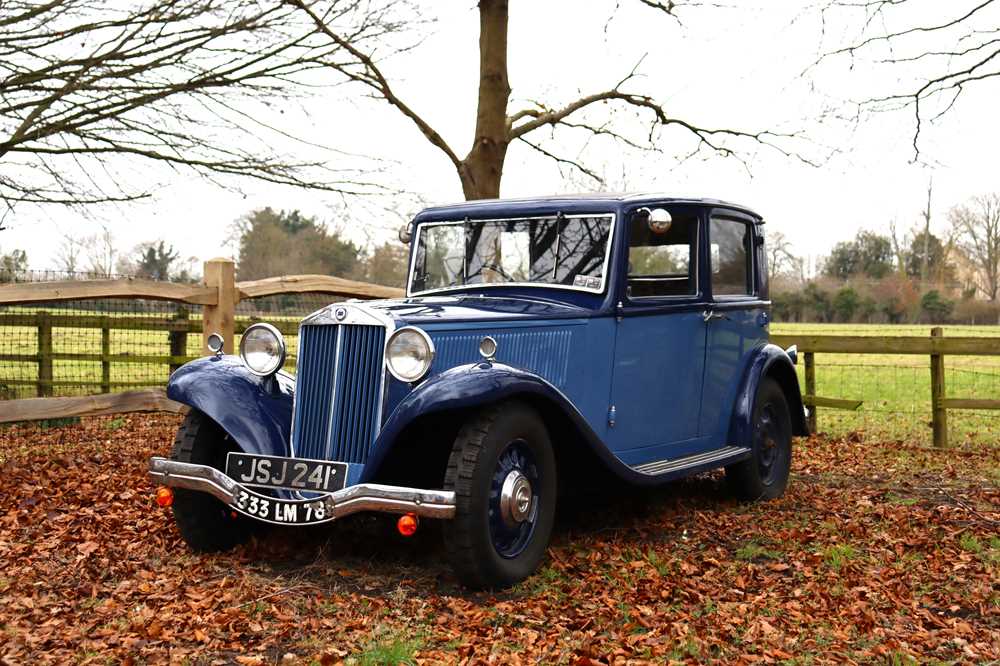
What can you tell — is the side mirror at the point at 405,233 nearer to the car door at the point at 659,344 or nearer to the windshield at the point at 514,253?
the windshield at the point at 514,253

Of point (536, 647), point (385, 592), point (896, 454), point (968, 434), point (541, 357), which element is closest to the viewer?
point (536, 647)

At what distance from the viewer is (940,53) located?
32.0 ft

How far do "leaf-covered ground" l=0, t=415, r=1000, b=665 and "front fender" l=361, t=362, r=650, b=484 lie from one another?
0.79 meters

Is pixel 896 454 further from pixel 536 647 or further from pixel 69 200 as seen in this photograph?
pixel 69 200

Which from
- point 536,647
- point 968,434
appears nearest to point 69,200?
point 536,647

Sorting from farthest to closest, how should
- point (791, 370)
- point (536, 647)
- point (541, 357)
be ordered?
1. point (791, 370)
2. point (541, 357)
3. point (536, 647)

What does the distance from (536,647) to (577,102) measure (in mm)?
9418

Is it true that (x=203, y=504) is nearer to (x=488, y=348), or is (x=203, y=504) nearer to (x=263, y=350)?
(x=263, y=350)

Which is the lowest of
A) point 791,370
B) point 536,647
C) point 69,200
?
point 536,647

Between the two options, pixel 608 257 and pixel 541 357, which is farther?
pixel 608 257

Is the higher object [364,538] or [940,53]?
[940,53]

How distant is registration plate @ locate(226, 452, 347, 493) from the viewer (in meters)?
5.14

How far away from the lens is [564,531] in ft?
21.4

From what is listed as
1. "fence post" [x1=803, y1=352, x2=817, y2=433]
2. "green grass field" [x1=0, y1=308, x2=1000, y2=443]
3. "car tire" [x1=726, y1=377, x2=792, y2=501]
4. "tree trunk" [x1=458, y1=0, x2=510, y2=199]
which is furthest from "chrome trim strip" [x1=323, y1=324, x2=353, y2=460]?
"fence post" [x1=803, y1=352, x2=817, y2=433]
